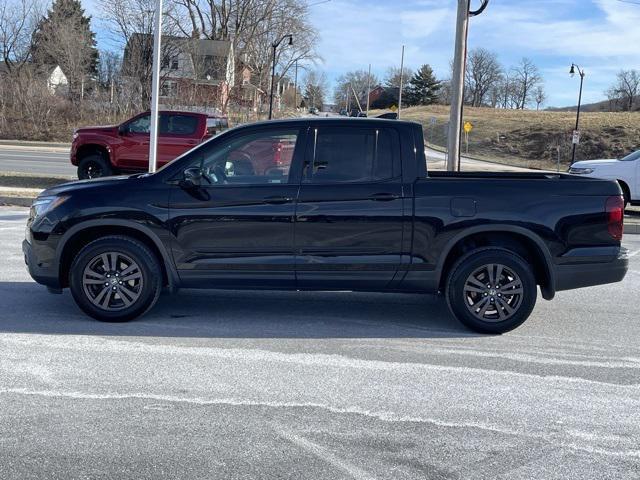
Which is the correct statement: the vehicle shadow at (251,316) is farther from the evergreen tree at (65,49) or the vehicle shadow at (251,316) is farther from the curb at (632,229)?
the evergreen tree at (65,49)

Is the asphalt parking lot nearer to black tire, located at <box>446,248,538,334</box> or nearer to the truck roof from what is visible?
black tire, located at <box>446,248,538,334</box>

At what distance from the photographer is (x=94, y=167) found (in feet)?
54.9

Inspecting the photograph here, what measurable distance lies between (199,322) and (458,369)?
243 cm

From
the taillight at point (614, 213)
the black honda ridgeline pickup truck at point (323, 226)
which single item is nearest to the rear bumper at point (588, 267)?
the black honda ridgeline pickup truck at point (323, 226)

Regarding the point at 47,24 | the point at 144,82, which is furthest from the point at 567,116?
the point at 47,24

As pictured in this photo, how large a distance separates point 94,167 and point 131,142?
1.19 meters

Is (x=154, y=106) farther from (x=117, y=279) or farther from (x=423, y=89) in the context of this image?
(x=423, y=89)

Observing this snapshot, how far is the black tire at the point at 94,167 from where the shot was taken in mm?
16578

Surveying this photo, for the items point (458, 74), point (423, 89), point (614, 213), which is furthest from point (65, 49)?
point (423, 89)

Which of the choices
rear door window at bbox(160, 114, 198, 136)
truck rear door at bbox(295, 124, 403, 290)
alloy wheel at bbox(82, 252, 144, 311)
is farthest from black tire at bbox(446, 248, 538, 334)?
rear door window at bbox(160, 114, 198, 136)

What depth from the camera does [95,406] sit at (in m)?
4.12

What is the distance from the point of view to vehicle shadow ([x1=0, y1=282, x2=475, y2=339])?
19.0 feet

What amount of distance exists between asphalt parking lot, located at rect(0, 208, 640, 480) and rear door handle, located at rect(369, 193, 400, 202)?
1.21 meters

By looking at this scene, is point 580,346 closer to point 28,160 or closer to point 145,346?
point 145,346
